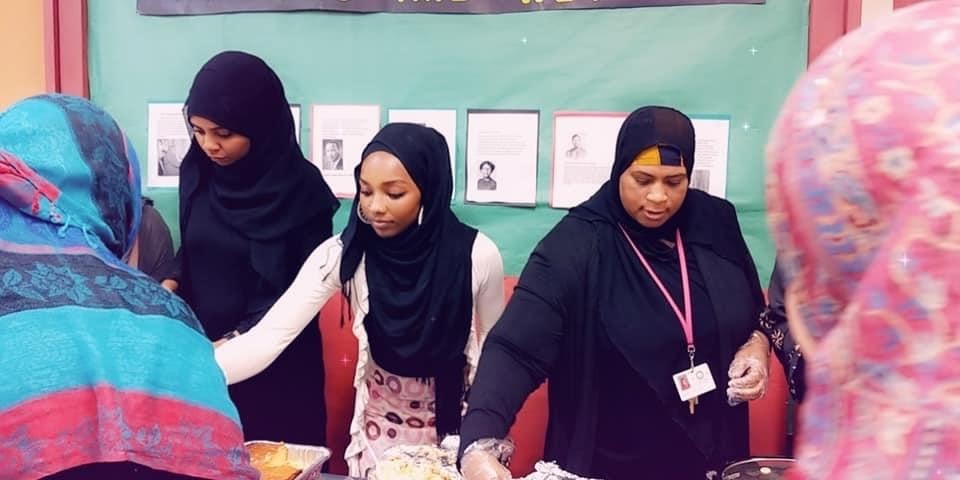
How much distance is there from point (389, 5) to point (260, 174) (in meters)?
0.69

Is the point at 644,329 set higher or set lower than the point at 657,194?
lower

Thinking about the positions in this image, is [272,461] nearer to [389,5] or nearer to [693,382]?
[693,382]

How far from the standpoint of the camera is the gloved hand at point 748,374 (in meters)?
1.65

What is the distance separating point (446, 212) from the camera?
2.03m

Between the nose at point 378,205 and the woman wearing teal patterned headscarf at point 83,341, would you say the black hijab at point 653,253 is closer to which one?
the nose at point 378,205

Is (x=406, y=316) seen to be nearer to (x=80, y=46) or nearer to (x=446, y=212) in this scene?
(x=446, y=212)

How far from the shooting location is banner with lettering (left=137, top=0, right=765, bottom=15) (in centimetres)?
231

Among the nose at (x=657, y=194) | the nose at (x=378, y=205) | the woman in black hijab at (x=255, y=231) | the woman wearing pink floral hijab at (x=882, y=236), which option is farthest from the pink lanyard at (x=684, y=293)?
the woman wearing pink floral hijab at (x=882, y=236)

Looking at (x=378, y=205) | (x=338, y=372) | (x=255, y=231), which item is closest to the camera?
(x=378, y=205)

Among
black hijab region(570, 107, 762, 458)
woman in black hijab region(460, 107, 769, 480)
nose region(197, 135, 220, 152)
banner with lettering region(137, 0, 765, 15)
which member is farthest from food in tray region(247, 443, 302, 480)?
banner with lettering region(137, 0, 765, 15)

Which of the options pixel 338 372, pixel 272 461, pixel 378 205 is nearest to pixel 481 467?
pixel 272 461

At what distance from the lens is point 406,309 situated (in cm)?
200

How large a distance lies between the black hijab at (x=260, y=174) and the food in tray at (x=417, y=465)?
0.75 meters

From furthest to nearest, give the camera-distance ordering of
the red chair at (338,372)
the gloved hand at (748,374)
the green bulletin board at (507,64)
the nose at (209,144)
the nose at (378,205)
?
1. the red chair at (338,372)
2. the green bulletin board at (507,64)
3. the nose at (209,144)
4. the nose at (378,205)
5. the gloved hand at (748,374)
